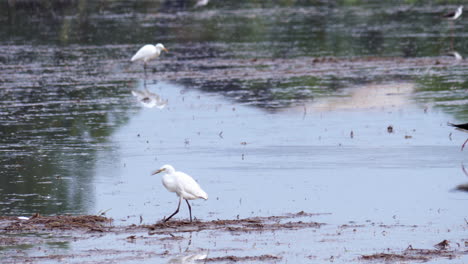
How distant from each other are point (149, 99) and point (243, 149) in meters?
7.21

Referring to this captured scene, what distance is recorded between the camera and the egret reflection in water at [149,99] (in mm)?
23841

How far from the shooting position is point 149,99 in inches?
973

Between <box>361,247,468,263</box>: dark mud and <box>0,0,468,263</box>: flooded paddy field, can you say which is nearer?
<box>361,247,468,263</box>: dark mud

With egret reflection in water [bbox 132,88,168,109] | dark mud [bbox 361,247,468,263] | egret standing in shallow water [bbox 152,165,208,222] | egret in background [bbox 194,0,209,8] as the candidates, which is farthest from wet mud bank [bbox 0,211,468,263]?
egret in background [bbox 194,0,209,8]

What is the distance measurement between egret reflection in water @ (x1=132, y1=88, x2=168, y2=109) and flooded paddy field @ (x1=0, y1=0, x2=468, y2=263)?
7 centimetres

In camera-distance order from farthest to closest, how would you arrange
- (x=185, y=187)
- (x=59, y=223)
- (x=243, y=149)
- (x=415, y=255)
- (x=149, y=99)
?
(x=149, y=99) → (x=243, y=149) → (x=185, y=187) → (x=59, y=223) → (x=415, y=255)

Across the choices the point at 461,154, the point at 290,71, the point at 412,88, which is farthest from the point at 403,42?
the point at 461,154

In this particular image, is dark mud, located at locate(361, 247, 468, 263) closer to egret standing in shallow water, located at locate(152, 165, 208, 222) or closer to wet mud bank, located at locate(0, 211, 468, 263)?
wet mud bank, located at locate(0, 211, 468, 263)

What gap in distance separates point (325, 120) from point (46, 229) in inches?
372

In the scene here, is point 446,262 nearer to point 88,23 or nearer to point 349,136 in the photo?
point 349,136

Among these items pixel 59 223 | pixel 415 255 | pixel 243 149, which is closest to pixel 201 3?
pixel 243 149

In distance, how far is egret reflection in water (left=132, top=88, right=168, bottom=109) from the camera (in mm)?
23841

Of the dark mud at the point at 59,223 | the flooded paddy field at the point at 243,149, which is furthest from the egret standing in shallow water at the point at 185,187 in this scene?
the dark mud at the point at 59,223

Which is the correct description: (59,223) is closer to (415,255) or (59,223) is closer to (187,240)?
(187,240)
